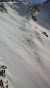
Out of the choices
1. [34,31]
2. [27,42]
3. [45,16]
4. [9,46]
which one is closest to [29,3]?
[45,16]

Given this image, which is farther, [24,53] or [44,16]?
[44,16]

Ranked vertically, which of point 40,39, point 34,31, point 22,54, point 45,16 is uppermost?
point 45,16

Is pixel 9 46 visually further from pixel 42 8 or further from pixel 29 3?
pixel 42 8

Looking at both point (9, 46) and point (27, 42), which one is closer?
point (9, 46)

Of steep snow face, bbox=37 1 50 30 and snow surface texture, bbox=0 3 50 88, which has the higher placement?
steep snow face, bbox=37 1 50 30

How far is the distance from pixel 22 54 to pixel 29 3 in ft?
84.7

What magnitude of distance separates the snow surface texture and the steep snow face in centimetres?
760

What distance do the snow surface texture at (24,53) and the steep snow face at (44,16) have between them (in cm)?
760

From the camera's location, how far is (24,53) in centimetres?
2566

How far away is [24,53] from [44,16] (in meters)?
24.1

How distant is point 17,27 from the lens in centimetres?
3294

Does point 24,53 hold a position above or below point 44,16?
below

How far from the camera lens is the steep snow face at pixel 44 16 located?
43950mm

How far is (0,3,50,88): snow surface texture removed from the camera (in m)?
20.8
